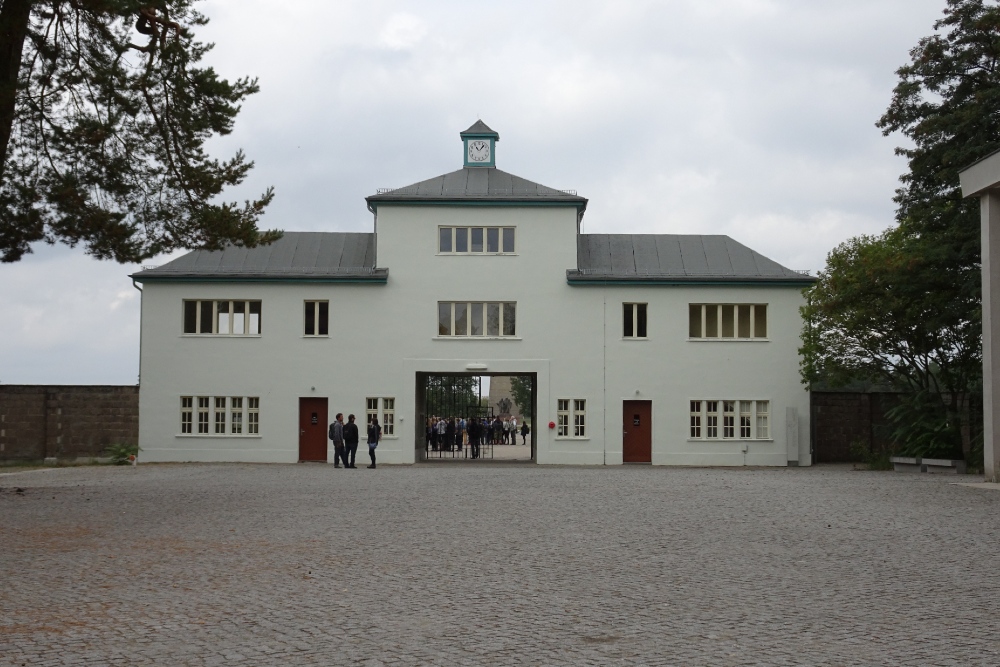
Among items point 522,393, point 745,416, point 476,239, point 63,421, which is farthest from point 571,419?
point 522,393

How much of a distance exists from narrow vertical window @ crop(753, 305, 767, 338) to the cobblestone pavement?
63.6 ft

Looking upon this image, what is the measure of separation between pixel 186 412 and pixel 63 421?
3858 millimetres

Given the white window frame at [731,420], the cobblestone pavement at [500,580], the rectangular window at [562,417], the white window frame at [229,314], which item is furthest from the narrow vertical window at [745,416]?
the cobblestone pavement at [500,580]

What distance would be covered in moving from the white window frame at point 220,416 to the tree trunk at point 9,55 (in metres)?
19.7

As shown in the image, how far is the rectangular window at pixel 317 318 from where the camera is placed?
130 feet

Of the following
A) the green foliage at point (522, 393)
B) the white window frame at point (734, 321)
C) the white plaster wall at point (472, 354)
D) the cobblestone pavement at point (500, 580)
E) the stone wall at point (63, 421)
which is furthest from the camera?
the green foliage at point (522, 393)

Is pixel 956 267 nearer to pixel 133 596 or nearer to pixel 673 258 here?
pixel 673 258

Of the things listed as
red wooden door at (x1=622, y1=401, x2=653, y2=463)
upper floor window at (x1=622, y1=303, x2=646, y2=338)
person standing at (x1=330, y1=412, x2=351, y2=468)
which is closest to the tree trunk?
person standing at (x1=330, y1=412, x2=351, y2=468)

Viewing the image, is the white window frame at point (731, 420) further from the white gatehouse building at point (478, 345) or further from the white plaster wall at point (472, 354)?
the white plaster wall at point (472, 354)

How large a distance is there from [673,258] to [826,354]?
8581 millimetres

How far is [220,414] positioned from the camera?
130 feet

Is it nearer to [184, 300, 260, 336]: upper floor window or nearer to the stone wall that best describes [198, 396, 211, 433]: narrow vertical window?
the stone wall

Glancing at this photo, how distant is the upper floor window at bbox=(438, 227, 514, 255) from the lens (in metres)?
39.9

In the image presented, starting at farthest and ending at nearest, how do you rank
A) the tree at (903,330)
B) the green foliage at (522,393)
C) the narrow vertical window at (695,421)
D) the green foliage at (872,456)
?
the green foliage at (522,393) → the narrow vertical window at (695,421) → the green foliage at (872,456) → the tree at (903,330)
